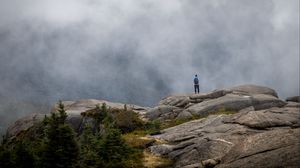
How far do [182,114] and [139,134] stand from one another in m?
9.67

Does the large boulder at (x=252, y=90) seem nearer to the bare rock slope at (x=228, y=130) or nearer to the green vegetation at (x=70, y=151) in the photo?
the bare rock slope at (x=228, y=130)

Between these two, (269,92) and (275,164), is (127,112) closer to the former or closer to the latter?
(269,92)

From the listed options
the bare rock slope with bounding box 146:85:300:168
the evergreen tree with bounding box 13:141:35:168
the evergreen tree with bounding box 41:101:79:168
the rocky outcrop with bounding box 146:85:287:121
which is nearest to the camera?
the bare rock slope with bounding box 146:85:300:168

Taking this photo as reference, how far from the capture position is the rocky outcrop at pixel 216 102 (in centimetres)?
4756

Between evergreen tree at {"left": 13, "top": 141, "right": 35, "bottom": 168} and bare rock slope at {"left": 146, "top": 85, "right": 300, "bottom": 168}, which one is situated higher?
bare rock slope at {"left": 146, "top": 85, "right": 300, "bottom": 168}

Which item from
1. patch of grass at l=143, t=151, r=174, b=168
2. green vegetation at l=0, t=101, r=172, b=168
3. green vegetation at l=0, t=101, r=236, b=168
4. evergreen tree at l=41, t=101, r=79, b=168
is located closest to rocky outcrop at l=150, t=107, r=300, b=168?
patch of grass at l=143, t=151, r=174, b=168

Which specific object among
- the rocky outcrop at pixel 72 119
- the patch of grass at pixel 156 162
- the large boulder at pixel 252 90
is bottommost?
the patch of grass at pixel 156 162

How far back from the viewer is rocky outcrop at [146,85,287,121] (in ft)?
156

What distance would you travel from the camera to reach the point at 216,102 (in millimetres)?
48938

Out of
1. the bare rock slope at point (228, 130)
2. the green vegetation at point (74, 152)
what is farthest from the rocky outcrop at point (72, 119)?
the green vegetation at point (74, 152)

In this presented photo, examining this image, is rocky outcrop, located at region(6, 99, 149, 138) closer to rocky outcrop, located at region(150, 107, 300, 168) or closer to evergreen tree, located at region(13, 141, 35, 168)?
rocky outcrop, located at region(150, 107, 300, 168)

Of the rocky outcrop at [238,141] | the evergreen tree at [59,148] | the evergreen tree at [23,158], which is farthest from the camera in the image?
the evergreen tree at [23,158]

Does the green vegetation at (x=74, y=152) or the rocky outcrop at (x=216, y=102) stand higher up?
the rocky outcrop at (x=216, y=102)

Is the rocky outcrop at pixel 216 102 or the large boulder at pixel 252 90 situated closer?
the rocky outcrop at pixel 216 102
